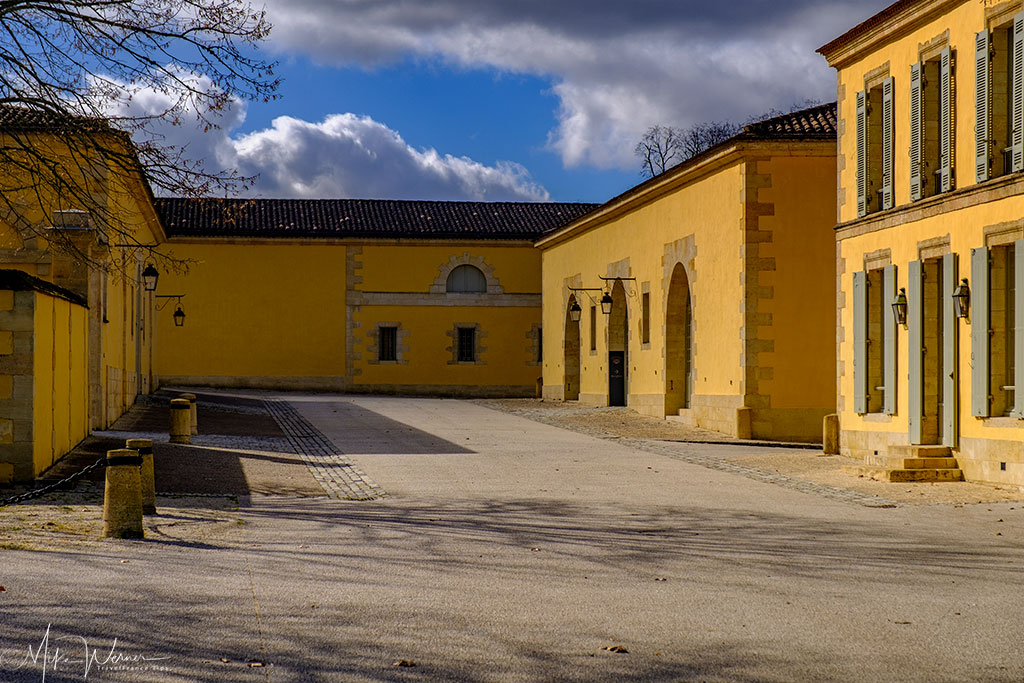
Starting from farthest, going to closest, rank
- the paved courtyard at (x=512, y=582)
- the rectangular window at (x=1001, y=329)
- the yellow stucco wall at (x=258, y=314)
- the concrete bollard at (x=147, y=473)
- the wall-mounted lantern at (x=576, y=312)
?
1. the yellow stucco wall at (x=258, y=314)
2. the wall-mounted lantern at (x=576, y=312)
3. the rectangular window at (x=1001, y=329)
4. the concrete bollard at (x=147, y=473)
5. the paved courtyard at (x=512, y=582)

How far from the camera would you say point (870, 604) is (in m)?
7.26

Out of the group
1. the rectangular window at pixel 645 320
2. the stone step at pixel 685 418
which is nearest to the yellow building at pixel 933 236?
the stone step at pixel 685 418

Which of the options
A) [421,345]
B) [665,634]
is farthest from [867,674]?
[421,345]

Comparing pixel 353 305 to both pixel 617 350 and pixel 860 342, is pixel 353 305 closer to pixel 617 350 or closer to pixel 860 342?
pixel 617 350

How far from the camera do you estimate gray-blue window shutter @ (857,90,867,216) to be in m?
17.9

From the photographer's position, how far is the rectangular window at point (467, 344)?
4519 centimetres

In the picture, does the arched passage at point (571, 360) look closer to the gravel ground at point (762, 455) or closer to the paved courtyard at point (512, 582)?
the gravel ground at point (762, 455)

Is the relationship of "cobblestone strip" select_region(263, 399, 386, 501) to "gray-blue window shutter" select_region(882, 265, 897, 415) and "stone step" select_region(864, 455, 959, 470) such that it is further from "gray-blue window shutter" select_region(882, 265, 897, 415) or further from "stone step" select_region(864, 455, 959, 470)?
"gray-blue window shutter" select_region(882, 265, 897, 415)

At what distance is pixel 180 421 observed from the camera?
59.6 ft

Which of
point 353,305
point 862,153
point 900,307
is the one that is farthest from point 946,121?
point 353,305

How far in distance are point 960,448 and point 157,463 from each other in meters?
9.64

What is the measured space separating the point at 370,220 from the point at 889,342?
3132cm

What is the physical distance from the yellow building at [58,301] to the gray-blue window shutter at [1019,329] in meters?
9.34

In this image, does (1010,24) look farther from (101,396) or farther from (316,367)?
(316,367)
